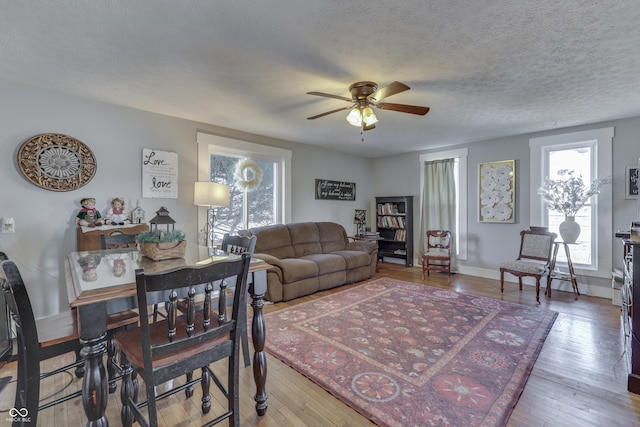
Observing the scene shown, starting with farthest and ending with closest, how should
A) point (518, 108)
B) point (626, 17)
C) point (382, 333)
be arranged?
1. point (518, 108)
2. point (382, 333)
3. point (626, 17)

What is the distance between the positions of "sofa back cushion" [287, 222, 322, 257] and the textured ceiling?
1922mm

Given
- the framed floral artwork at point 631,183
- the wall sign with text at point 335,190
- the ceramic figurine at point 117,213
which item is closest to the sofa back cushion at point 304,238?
the wall sign with text at point 335,190

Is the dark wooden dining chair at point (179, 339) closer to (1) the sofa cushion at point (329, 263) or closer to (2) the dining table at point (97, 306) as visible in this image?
(2) the dining table at point (97, 306)

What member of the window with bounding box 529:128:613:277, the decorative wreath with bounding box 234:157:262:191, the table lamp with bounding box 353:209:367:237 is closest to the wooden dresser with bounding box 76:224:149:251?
the decorative wreath with bounding box 234:157:262:191

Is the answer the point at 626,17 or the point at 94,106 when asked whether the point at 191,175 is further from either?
the point at 626,17

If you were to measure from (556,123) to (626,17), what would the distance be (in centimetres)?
257

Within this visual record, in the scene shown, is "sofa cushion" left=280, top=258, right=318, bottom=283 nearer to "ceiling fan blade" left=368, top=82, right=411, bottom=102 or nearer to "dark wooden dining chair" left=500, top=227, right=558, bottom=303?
"ceiling fan blade" left=368, top=82, right=411, bottom=102

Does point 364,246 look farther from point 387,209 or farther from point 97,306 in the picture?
point 97,306

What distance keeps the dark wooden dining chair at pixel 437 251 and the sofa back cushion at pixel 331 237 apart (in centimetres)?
143

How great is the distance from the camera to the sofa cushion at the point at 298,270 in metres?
3.68

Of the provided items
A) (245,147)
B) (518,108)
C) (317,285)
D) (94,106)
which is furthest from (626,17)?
(94,106)

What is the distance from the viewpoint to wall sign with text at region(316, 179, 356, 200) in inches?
217

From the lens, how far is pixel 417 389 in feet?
6.21

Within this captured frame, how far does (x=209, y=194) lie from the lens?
3486 millimetres
